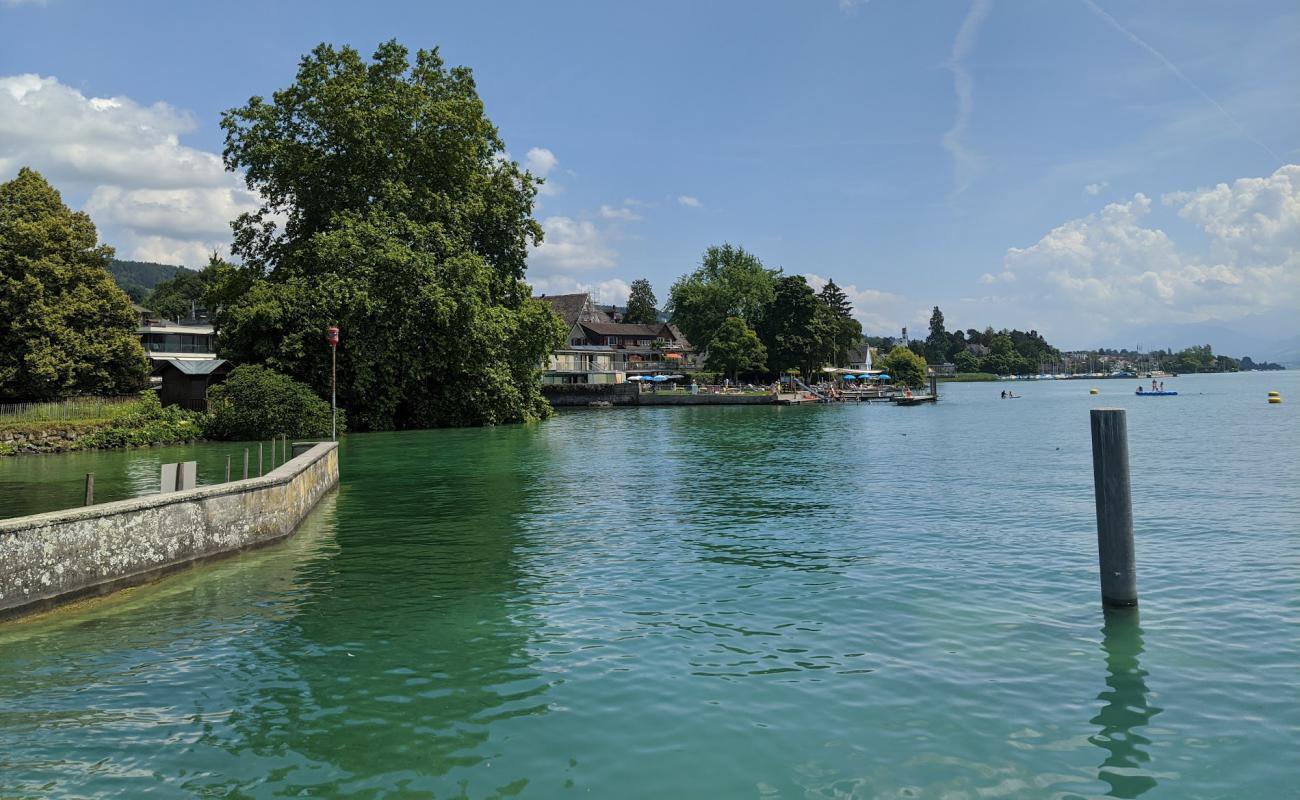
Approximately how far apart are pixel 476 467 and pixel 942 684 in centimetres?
2282

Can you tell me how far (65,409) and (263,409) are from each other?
28.0ft

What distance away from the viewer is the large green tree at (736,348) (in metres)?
106

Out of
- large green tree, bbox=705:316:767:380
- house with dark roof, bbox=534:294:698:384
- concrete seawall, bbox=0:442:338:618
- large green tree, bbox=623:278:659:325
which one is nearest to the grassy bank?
concrete seawall, bbox=0:442:338:618

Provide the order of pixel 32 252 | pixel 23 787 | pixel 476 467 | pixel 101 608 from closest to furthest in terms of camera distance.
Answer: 1. pixel 23 787
2. pixel 101 608
3. pixel 476 467
4. pixel 32 252

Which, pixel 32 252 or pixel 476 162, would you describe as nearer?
pixel 32 252

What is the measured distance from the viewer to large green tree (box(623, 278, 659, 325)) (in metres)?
150

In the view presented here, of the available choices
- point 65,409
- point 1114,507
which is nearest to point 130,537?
point 1114,507

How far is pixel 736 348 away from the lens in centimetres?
10600

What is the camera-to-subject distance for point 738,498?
21141mm

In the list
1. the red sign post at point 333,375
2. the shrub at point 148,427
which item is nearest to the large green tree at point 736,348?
the red sign post at point 333,375

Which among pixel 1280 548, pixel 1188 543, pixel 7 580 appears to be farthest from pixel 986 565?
pixel 7 580

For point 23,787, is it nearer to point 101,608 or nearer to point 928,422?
point 101,608

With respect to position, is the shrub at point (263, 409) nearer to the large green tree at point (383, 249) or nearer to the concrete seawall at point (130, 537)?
the large green tree at point (383, 249)

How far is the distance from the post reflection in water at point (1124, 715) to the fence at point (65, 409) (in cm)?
4167
